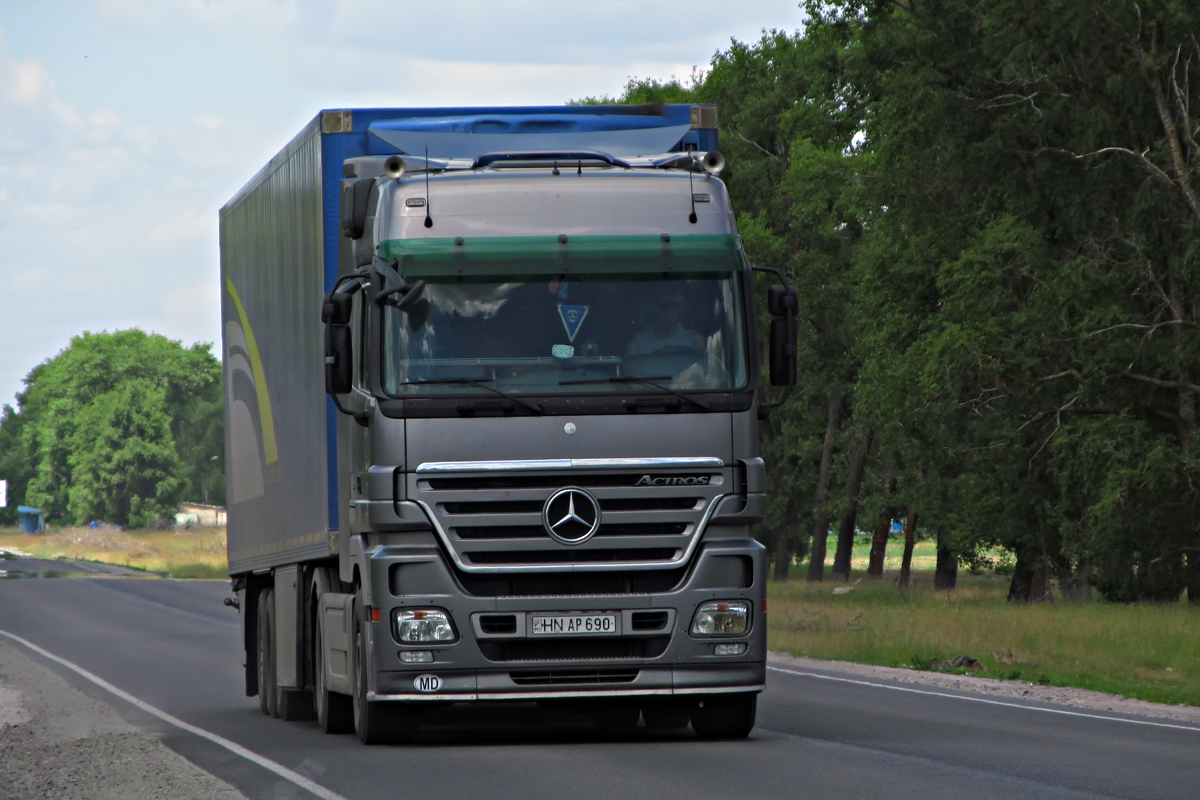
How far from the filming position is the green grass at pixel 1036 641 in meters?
21.1

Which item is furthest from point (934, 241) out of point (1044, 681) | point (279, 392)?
point (279, 392)

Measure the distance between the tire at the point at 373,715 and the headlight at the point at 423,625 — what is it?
60 centimetres

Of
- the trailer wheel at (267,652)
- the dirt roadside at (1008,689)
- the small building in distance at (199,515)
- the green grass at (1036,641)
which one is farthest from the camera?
the small building in distance at (199,515)

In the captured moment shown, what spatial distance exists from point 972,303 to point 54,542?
4173 inches

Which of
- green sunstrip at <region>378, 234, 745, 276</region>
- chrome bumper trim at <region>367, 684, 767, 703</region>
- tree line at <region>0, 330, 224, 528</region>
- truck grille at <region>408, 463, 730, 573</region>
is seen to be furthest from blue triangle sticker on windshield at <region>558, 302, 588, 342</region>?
tree line at <region>0, 330, 224, 528</region>

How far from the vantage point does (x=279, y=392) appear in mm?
14867

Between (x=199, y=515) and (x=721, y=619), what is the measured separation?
534ft

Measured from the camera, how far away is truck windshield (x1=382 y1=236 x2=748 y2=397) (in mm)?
11445

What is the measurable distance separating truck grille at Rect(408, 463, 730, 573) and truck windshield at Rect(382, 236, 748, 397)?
546 millimetres

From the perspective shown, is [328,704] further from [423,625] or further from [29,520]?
[29,520]

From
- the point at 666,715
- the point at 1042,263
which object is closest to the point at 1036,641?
the point at 1042,263

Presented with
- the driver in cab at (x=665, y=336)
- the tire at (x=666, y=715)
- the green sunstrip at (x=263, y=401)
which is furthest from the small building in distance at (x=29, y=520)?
the driver in cab at (x=665, y=336)

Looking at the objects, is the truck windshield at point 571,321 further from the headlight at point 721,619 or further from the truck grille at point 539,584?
the headlight at point 721,619

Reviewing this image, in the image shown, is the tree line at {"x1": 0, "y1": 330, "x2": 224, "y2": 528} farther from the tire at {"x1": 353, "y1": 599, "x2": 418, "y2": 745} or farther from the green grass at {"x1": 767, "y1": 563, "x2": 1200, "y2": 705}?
the tire at {"x1": 353, "y1": 599, "x2": 418, "y2": 745}
